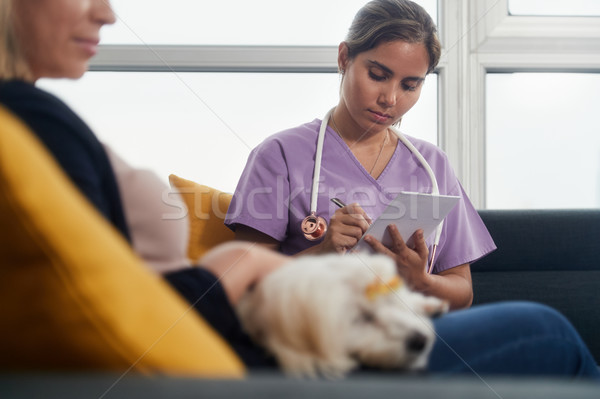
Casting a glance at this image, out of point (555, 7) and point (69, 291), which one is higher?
point (555, 7)

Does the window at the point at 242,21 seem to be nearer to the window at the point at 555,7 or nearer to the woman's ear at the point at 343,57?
the woman's ear at the point at 343,57

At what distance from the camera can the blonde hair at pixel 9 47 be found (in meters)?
0.37

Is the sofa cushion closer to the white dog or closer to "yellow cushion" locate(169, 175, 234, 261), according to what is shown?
"yellow cushion" locate(169, 175, 234, 261)

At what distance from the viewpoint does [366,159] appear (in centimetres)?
97

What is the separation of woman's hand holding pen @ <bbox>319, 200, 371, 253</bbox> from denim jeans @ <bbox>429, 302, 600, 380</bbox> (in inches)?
9.9

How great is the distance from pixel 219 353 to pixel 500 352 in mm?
207

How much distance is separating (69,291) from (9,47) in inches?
7.6

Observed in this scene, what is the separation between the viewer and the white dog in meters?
0.33

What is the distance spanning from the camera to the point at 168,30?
1186 millimetres

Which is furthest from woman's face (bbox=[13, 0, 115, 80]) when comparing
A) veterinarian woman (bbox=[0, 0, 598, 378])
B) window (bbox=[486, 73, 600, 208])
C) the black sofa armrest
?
window (bbox=[486, 73, 600, 208])

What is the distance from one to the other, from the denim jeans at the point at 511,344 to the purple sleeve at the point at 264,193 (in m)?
0.52

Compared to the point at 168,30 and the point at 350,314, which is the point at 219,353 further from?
the point at 168,30

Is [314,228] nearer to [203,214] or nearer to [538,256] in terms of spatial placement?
[203,214]

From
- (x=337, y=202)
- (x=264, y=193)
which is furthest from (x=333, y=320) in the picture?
(x=264, y=193)
